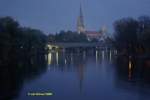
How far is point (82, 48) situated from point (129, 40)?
222 ft

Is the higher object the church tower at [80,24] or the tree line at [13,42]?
the church tower at [80,24]

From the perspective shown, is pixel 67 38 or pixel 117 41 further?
pixel 67 38

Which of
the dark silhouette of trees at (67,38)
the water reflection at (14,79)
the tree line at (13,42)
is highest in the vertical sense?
the dark silhouette of trees at (67,38)

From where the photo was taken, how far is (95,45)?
13775 cm

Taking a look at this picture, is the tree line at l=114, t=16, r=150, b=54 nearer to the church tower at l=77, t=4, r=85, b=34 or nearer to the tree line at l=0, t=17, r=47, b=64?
the tree line at l=0, t=17, r=47, b=64

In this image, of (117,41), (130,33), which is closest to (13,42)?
(130,33)

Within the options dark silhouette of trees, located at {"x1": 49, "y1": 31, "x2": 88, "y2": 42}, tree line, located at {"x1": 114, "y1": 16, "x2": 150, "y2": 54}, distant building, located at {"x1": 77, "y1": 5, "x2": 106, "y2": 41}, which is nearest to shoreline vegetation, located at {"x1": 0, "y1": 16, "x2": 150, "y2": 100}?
tree line, located at {"x1": 114, "y1": 16, "x2": 150, "y2": 54}

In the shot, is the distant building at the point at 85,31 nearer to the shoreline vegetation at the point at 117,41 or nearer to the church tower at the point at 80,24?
the church tower at the point at 80,24

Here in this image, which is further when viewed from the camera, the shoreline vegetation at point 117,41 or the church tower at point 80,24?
the church tower at point 80,24

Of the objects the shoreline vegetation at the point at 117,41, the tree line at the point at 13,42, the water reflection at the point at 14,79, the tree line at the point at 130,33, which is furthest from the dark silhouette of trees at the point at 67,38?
the water reflection at the point at 14,79

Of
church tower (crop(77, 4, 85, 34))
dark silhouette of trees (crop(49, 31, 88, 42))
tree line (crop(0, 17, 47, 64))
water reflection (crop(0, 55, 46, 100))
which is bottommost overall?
water reflection (crop(0, 55, 46, 100))

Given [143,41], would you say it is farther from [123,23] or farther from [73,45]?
[73,45]

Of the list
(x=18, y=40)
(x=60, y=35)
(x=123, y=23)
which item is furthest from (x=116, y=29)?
(x=60, y=35)

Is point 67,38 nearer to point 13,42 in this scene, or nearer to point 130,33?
point 130,33
